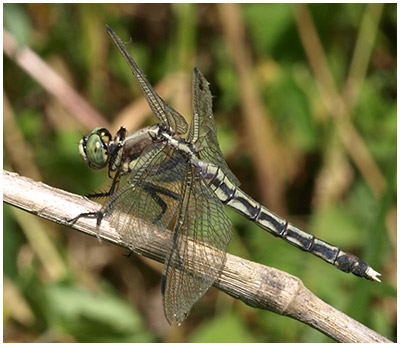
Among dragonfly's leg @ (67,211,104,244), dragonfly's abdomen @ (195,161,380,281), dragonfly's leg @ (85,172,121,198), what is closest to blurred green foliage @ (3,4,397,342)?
dragonfly's abdomen @ (195,161,380,281)

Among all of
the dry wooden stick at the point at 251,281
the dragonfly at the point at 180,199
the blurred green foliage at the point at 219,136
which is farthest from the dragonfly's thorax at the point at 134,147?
the blurred green foliage at the point at 219,136

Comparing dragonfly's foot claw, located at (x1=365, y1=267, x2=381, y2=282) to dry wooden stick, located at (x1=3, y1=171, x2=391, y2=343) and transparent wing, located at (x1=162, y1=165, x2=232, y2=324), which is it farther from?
transparent wing, located at (x1=162, y1=165, x2=232, y2=324)

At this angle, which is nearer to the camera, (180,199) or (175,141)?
(180,199)

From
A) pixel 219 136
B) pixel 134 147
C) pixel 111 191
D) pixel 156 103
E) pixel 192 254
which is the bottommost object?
pixel 192 254

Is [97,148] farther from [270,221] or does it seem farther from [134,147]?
[270,221]

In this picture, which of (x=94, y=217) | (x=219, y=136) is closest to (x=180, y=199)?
(x=94, y=217)

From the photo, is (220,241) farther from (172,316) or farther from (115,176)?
(115,176)
